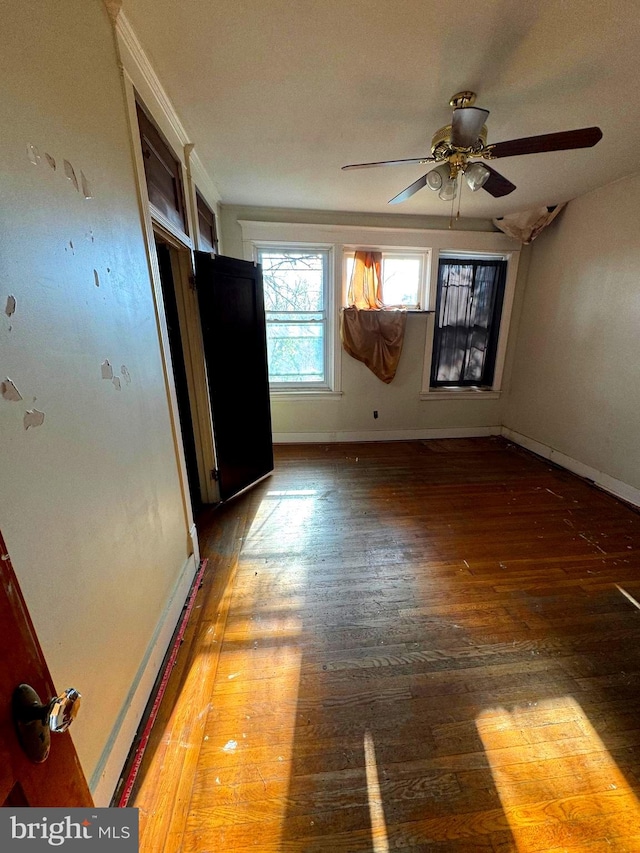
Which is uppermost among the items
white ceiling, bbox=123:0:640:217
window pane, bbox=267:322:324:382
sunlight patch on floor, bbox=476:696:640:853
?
white ceiling, bbox=123:0:640:217

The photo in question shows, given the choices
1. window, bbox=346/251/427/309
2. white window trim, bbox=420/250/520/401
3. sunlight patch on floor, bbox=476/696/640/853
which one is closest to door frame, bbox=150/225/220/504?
window, bbox=346/251/427/309

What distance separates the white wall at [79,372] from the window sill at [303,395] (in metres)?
2.46

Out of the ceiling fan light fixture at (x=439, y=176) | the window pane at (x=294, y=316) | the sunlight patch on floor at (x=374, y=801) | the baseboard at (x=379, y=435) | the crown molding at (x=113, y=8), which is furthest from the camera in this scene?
the baseboard at (x=379, y=435)

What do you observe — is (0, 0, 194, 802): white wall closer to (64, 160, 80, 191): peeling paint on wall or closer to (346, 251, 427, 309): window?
(64, 160, 80, 191): peeling paint on wall

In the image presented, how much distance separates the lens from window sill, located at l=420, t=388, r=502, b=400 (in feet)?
13.4

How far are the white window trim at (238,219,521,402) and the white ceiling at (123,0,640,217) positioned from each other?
36.9 inches

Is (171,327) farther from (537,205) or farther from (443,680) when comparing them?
(537,205)

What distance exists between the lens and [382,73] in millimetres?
1563

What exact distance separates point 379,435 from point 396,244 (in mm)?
2228

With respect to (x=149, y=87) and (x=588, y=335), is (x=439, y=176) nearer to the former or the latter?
(x=149, y=87)

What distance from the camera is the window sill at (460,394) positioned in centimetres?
409

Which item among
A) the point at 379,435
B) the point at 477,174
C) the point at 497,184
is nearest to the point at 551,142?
the point at 477,174

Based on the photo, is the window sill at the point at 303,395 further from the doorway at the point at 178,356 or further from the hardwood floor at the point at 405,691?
the hardwood floor at the point at 405,691

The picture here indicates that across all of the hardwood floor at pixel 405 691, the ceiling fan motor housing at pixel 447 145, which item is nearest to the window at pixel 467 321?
the ceiling fan motor housing at pixel 447 145
